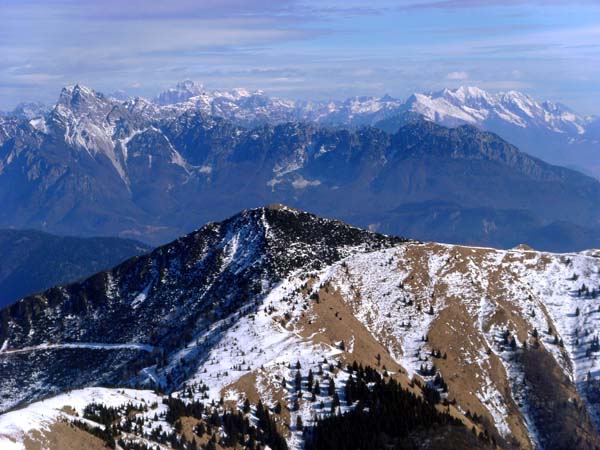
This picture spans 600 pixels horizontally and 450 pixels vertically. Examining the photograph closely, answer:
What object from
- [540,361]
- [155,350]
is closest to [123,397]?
[155,350]

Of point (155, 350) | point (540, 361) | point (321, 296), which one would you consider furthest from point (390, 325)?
point (155, 350)

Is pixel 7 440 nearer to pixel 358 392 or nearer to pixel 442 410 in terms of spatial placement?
pixel 358 392

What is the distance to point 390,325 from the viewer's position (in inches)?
7047

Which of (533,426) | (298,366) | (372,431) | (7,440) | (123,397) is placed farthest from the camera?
(533,426)

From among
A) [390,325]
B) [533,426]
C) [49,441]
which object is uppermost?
[49,441]

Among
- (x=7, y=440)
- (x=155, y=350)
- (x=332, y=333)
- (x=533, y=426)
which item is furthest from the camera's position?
(x=155, y=350)

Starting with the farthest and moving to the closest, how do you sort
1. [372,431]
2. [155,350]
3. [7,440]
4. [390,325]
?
[155,350]
[390,325]
[372,431]
[7,440]

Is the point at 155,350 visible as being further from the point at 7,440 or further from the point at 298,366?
the point at 7,440

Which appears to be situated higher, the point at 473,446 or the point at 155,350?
the point at 473,446

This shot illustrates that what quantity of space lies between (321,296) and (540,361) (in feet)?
181

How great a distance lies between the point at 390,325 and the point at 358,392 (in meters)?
52.9

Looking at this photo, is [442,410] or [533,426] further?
[533,426]

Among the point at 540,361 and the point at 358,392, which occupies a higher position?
the point at 358,392

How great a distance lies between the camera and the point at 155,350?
19225 cm
